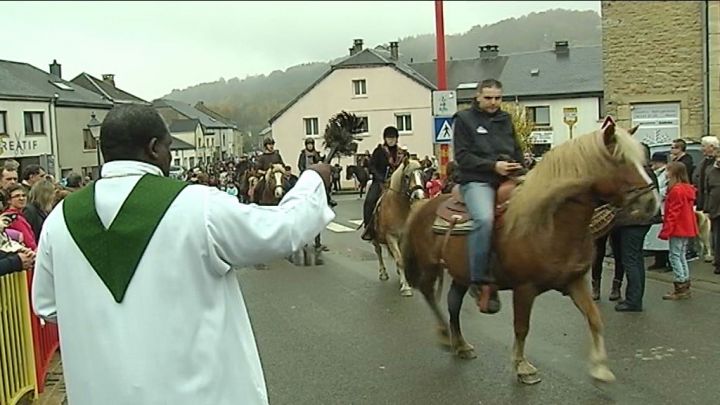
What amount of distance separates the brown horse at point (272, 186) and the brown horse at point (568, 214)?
946 cm

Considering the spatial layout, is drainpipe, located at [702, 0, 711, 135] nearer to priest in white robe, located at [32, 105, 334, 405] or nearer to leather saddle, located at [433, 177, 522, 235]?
leather saddle, located at [433, 177, 522, 235]

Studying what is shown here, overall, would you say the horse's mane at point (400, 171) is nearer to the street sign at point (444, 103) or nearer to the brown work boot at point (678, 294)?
the brown work boot at point (678, 294)

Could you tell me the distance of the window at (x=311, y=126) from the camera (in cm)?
6059

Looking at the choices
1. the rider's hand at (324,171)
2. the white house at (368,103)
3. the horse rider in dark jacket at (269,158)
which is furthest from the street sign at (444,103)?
the white house at (368,103)

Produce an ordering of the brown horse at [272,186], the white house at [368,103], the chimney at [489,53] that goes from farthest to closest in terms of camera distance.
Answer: the chimney at [489,53] < the white house at [368,103] < the brown horse at [272,186]

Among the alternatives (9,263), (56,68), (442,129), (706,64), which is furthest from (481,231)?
(56,68)

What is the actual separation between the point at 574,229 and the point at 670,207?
468cm

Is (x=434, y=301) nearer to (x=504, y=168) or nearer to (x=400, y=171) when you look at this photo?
(x=504, y=168)

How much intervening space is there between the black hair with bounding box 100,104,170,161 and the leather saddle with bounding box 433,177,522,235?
14.2 ft

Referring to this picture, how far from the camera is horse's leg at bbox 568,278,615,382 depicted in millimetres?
6277

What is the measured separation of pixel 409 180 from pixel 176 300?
898cm

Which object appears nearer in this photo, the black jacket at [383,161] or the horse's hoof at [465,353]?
the horse's hoof at [465,353]

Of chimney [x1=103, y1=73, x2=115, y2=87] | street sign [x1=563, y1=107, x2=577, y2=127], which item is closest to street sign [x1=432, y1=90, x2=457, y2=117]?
street sign [x1=563, y1=107, x2=577, y2=127]

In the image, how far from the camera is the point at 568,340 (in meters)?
8.22
